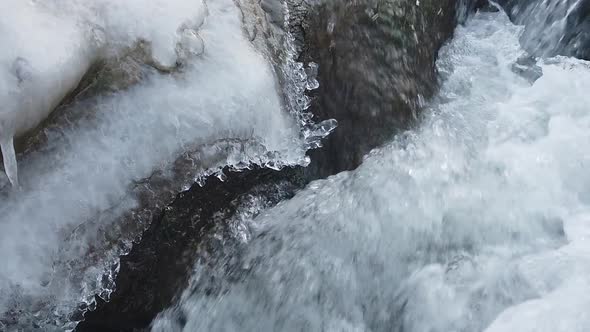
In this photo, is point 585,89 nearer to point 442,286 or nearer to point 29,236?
point 442,286

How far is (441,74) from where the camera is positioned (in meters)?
3.51

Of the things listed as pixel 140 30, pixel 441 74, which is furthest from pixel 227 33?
pixel 441 74

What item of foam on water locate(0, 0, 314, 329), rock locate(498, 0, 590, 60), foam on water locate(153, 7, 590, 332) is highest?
foam on water locate(0, 0, 314, 329)

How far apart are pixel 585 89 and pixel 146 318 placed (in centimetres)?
269

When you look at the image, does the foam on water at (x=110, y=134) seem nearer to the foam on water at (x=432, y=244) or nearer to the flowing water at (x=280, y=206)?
the flowing water at (x=280, y=206)

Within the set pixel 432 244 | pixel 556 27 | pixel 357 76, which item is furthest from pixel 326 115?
pixel 556 27

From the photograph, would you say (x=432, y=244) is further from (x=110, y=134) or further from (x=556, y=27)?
(x=556, y=27)

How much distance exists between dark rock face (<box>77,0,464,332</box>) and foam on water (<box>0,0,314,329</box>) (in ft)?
0.58

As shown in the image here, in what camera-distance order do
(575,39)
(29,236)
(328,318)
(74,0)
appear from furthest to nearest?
(575,39) → (328,318) → (74,0) → (29,236)

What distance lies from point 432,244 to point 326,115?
2.67ft

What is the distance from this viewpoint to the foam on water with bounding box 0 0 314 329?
7.00 ft

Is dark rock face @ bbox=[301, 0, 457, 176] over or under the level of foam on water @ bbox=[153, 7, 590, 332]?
over

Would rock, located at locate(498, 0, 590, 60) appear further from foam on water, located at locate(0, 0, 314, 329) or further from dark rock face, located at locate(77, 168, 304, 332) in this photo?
dark rock face, located at locate(77, 168, 304, 332)

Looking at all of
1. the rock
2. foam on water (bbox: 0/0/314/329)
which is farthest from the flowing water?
the rock
